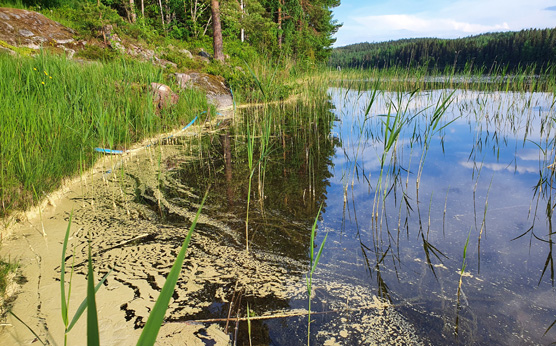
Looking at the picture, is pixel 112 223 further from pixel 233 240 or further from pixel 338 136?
pixel 338 136

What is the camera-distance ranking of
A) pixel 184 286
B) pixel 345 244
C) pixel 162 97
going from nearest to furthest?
pixel 184 286 → pixel 345 244 → pixel 162 97

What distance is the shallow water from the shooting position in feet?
5.77

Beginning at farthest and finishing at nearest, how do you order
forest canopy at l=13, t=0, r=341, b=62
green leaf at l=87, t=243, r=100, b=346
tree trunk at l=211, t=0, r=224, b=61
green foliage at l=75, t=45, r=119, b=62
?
forest canopy at l=13, t=0, r=341, b=62 → tree trunk at l=211, t=0, r=224, b=61 → green foliage at l=75, t=45, r=119, b=62 → green leaf at l=87, t=243, r=100, b=346

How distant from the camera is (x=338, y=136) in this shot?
20.2 feet

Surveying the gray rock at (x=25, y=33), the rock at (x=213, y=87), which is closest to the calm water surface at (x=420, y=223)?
the rock at (x=213, y=87)

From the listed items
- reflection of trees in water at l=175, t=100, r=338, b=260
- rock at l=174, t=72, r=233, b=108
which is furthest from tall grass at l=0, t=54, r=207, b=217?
rock at l=174, t=72, r=233, b=108

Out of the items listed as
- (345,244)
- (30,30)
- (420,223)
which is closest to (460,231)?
(420,223)

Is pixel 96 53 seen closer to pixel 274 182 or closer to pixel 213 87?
pixel 213 87

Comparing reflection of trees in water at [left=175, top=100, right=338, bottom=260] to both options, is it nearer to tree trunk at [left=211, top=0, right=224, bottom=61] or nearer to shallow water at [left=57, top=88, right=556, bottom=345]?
shallow water at [left=57, top=88, right=556, bottom=345]

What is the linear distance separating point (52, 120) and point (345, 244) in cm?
315

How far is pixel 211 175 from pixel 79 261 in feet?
6.44

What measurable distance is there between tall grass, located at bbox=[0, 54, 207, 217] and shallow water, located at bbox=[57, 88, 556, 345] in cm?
41

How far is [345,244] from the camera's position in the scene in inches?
100

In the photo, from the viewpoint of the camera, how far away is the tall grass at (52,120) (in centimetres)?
267
